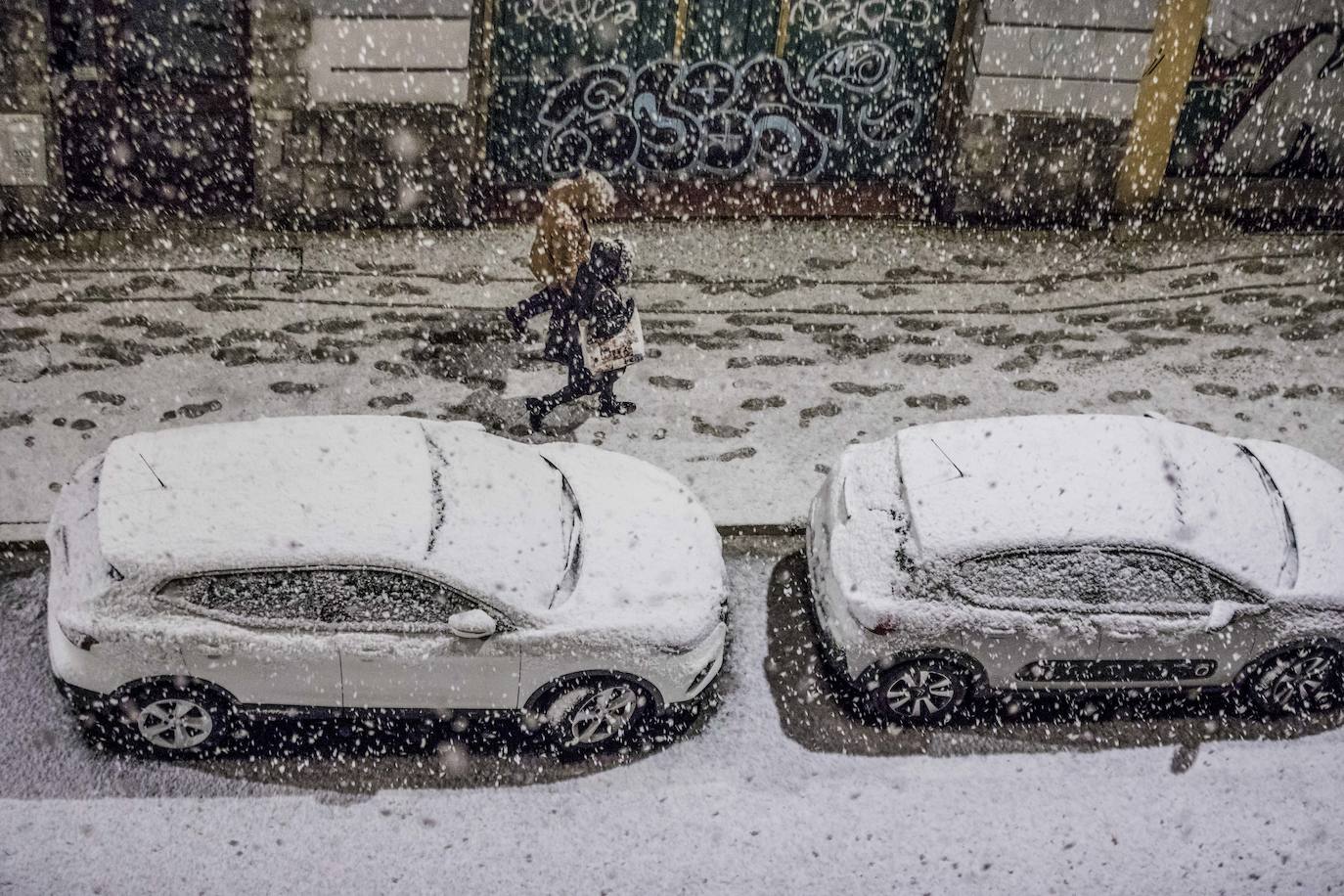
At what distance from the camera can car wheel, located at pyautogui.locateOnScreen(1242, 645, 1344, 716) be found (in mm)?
6656

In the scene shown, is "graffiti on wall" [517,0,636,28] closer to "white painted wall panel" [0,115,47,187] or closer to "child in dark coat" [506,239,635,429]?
"child in dark coat" [506,239,635,429]

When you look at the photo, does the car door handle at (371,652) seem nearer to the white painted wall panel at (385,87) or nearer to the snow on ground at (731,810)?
the snow on ground at (731,810)

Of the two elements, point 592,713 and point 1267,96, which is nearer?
point 592,713

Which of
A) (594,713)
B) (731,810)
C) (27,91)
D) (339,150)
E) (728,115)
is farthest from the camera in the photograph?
(728,115)

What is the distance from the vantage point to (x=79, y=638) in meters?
5.80

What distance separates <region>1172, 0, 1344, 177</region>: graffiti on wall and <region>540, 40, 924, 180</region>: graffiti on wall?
2879 millimetres

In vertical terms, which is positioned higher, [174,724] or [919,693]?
[919,693]

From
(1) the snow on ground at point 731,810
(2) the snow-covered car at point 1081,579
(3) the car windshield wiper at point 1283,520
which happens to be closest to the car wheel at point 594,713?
(1) the snow on ground at point 731,810

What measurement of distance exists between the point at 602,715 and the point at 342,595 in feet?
4.73

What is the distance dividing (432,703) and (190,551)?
1.36 meters

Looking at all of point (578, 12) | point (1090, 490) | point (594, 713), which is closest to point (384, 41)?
point (578, 12)

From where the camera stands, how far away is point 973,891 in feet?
19.5

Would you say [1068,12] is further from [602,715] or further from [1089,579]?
[602,715]

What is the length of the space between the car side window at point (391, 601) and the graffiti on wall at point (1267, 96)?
9982 mm
